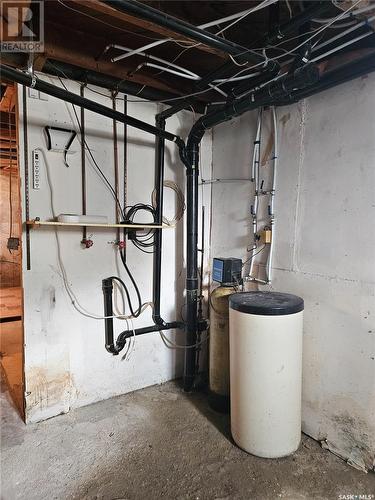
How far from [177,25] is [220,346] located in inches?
77.1

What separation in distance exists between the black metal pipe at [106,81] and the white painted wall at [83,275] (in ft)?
0.24

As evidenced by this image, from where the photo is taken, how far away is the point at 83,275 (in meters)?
2.31

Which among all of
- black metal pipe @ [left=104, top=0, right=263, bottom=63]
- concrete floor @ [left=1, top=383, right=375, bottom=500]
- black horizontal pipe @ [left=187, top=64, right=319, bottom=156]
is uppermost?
black metal pipe @ [left=104, top=0, right=263, bottom=63]

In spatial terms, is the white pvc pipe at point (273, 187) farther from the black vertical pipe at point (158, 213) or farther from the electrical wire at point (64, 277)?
the electrical wire at point (64, 277)

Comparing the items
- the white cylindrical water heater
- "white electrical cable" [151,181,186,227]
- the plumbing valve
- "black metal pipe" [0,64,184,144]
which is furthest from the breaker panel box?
"black metal pipe" [0,64,184,144]

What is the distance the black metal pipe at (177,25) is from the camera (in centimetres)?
121

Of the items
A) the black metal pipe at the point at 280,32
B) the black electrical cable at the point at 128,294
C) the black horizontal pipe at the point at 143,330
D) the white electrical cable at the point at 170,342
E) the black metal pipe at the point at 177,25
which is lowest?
the white electrical cable at the point at 170,342

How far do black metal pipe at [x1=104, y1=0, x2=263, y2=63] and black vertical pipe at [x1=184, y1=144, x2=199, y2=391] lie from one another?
98 centimetres

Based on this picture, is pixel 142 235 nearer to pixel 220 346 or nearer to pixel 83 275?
pixel 83 275

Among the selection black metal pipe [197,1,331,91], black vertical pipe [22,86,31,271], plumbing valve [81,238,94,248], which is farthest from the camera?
plumbing valve [81,238,94,248]

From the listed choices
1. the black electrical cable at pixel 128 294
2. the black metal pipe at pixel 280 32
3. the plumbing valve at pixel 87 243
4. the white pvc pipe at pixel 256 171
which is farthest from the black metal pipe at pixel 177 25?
the black electrical cable at pixel 128 294

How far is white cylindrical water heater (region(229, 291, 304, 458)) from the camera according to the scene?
5.77ft

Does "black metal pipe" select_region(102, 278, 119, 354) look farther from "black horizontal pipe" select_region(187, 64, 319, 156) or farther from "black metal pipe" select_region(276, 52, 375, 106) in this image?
"black metal pipe" select_region(276, 52, 375, 106)

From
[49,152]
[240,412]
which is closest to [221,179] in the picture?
[49,152]
